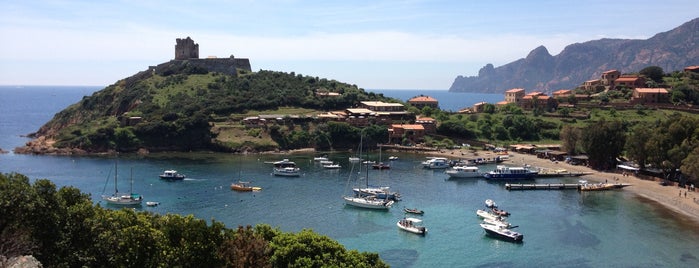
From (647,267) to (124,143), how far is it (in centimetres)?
9111

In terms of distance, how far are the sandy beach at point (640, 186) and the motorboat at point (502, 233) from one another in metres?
21.5

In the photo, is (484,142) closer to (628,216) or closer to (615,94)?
(615,94)

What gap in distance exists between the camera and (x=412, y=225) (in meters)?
58.2

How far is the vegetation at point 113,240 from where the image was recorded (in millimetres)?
28672

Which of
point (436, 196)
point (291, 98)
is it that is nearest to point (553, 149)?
point (436, 196)

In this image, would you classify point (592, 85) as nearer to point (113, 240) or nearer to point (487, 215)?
point (487, 215)

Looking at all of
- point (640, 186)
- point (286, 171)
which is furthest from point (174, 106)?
point (640, 186)

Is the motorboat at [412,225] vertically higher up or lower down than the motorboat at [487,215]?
lower down

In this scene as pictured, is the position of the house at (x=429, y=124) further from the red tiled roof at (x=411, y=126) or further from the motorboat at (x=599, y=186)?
the motorboat at (x=599, y=186)

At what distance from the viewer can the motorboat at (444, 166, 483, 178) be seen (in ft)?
290

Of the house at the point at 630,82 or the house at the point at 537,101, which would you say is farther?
the house at the point at 630,82

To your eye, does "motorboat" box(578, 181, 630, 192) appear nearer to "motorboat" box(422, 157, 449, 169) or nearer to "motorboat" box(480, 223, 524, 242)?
"motorboat" box(422, 157, 449, 169)

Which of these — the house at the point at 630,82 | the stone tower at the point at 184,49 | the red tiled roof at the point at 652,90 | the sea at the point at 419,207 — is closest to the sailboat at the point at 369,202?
the sea at the point at 419,207

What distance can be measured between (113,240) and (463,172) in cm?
6556
